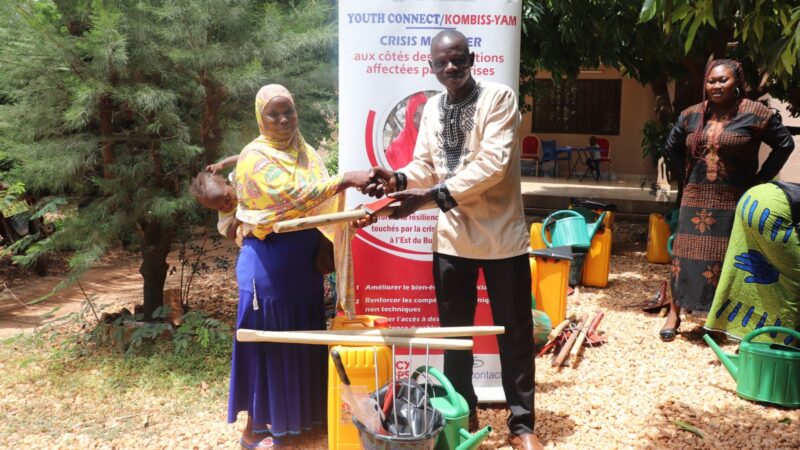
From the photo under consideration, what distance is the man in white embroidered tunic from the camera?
3.12 meters

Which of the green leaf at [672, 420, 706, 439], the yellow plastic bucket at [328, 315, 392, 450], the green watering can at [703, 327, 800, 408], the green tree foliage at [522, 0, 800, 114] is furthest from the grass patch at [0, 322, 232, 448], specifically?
the green tree foliage at [522, 0, 800, 114]

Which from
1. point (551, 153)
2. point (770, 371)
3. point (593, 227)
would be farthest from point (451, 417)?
point (551, 153)

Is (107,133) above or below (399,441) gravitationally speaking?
above

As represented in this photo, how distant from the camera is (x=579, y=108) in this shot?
54.2 ft

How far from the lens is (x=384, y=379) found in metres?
3.09

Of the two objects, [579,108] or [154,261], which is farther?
[579,108]

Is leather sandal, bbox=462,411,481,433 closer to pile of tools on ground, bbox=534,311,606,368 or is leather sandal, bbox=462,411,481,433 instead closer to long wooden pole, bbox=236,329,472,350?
long wooden pole, bbox=236,329,472,350

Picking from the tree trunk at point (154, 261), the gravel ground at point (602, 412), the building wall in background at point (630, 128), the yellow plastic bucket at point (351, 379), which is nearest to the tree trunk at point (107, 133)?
the tree trunk at point (154, 261)

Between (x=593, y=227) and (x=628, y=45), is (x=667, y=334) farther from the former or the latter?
(x=628, y=45)

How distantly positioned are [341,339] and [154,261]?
3.21 meters

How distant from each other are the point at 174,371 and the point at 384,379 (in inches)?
91.5

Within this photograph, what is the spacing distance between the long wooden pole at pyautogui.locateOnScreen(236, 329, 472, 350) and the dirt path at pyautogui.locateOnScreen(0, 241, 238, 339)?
11.5ft

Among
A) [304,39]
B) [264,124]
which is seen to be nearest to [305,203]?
[264,124]

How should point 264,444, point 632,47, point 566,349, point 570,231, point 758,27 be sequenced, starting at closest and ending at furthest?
point 758,27 < point 264,444 < point 566,349 < point 570,231 < point 632,47
